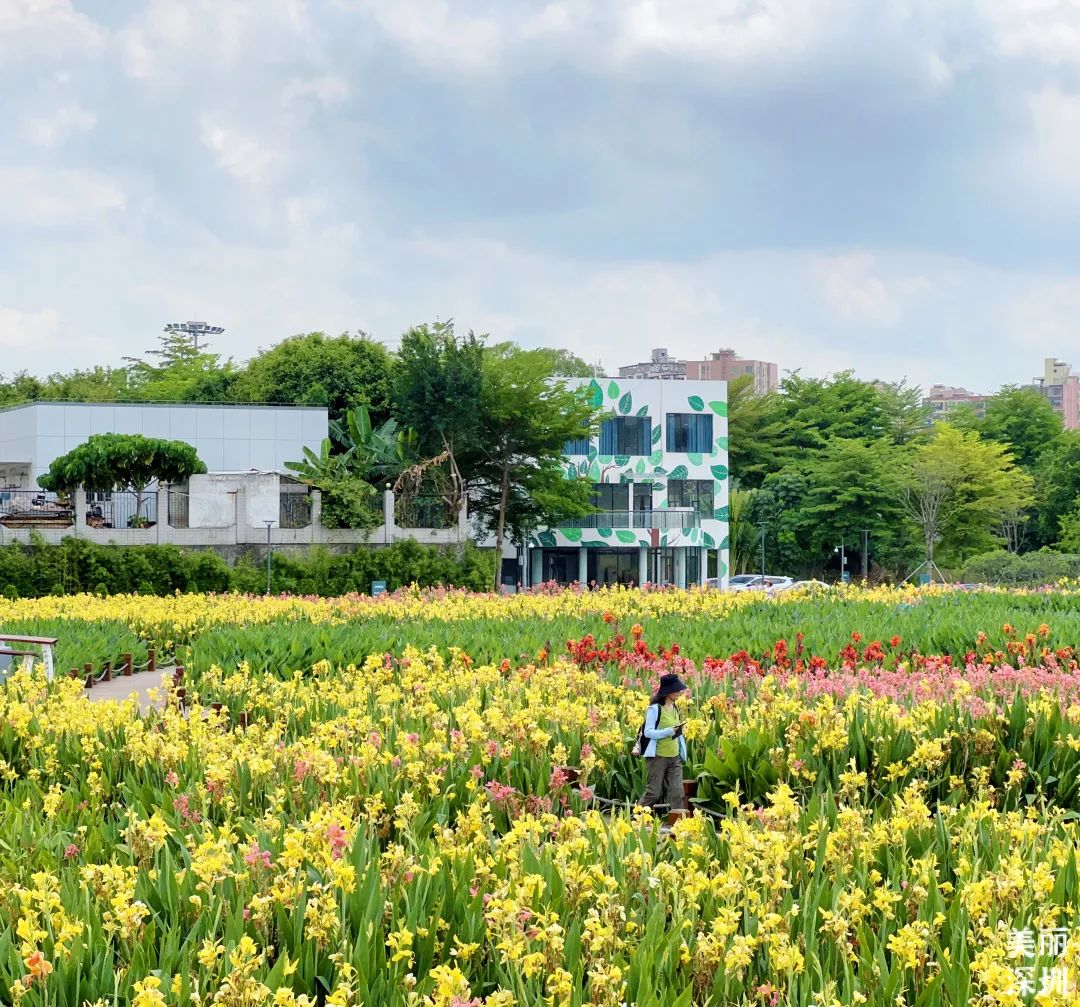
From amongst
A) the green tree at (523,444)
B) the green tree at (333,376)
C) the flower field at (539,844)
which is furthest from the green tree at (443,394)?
the flower field at (539,844)

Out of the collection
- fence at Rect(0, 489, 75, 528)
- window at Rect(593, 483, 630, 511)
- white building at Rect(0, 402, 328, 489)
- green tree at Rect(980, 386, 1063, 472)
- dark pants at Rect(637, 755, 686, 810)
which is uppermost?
green tree at Rect(980, 386, 1063, 472)

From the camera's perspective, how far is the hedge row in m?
31.8

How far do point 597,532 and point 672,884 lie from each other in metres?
48.2

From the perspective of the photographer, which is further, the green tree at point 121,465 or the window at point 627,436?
the window at point 627,436

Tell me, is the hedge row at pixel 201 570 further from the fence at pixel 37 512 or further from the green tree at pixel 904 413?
the green tree at pixel 904 413

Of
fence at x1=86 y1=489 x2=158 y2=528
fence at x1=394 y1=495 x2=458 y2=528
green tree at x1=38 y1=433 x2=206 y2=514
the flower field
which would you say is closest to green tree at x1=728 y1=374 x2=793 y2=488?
fence at x1=394 y1=495 x2=458 y2=528

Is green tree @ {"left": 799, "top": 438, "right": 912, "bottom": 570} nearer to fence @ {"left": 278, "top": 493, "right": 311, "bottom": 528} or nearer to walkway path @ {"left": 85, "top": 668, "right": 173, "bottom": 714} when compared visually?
fence @ {"left": 278, "top": 493, "right": 311, "bottom": 528}

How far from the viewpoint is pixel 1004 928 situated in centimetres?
470

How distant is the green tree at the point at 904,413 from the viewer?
70.7 meters

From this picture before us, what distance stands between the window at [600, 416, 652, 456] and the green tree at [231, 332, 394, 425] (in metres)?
9.96

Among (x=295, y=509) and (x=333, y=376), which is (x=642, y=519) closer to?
(x=333, y=376)

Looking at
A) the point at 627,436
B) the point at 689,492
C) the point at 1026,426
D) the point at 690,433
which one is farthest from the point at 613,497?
the point at 1026,426

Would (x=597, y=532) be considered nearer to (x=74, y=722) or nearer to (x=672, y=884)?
(x=74, y=722)

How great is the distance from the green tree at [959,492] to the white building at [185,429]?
27159mm
